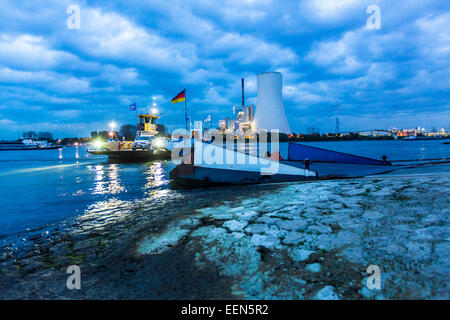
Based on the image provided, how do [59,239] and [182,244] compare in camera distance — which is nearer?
[182,244]

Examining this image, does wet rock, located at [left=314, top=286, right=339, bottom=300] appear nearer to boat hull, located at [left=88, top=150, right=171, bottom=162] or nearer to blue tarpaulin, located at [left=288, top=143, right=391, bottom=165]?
blue tarpaulin, located at [left=288, top=143, right=391, bottom=165]

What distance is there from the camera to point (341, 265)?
243cm

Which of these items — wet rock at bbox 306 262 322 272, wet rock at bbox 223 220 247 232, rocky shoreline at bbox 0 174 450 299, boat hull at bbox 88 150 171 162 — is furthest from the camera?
boat hull at bbox 88 150 171 162

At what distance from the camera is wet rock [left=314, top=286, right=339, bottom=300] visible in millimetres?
2008

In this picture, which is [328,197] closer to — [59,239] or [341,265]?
[341,265]

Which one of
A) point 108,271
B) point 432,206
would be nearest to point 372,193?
point 432,206

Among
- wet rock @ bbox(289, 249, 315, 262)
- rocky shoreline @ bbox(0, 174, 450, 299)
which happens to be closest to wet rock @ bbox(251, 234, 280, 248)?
rocky shoreline @ bbox(0, 174, 450, 299)

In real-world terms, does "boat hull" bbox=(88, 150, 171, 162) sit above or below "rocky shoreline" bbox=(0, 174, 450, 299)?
above

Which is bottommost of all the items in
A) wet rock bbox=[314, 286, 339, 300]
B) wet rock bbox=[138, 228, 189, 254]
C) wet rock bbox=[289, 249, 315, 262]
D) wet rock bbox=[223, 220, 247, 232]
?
wet rock bbox=[138, 228, 189, 254]

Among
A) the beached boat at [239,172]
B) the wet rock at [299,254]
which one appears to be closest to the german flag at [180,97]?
the beached boat at [239,172]

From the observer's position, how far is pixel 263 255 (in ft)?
9.30
